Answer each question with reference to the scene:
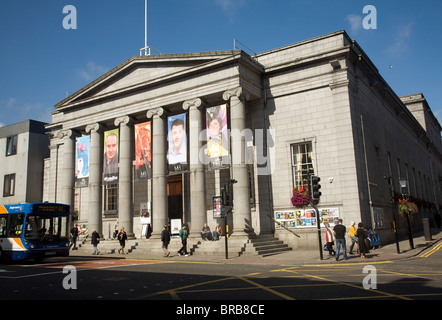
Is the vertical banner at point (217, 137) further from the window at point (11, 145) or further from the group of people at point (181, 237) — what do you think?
the window at point (11, 145)

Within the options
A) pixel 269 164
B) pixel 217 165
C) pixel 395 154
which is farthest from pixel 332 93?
pixel 395 154

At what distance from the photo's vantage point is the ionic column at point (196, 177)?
22.3 metres

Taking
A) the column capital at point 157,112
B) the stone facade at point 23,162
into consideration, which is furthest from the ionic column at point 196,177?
the stone facade at point 23,162

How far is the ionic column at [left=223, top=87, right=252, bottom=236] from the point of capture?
20750 mm

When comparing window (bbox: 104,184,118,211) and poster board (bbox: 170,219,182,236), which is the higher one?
window (bbox: 104,184,118,211)

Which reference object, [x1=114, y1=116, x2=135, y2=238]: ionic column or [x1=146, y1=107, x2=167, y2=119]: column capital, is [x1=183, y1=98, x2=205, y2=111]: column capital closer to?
[x1=146, y1=107, x2=167, y2=119]: column capital

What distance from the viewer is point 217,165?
21688mm

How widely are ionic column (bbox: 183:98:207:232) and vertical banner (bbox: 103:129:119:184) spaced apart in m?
6.65

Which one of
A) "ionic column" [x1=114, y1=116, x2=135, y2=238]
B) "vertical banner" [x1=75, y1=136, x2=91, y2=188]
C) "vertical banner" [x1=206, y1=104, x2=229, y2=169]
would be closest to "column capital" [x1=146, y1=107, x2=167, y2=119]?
"ionic column" [x1=114, y1=116, x2=135, y2=238]

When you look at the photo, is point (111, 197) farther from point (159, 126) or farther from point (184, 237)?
point (184, 237)

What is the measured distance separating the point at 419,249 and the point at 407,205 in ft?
18.8

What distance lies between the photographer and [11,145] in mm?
39562

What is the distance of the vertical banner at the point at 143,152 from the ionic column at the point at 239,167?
618 centimetres

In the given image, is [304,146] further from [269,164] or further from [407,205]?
[407,205]
